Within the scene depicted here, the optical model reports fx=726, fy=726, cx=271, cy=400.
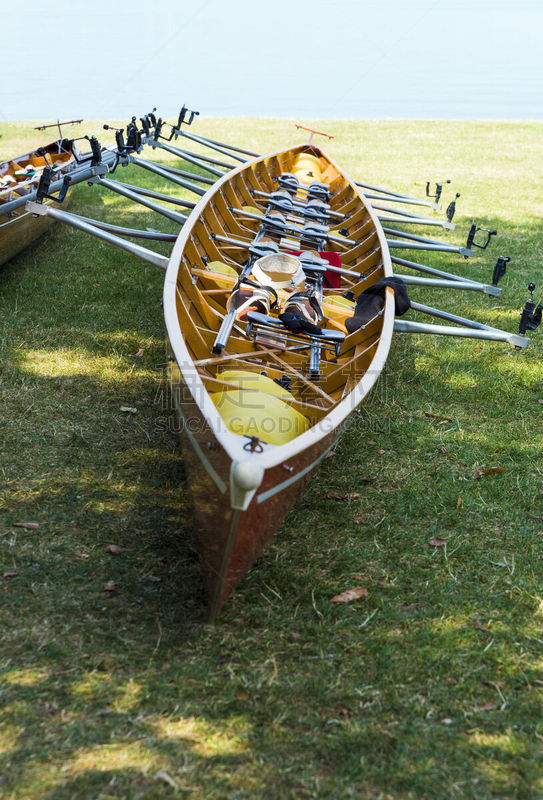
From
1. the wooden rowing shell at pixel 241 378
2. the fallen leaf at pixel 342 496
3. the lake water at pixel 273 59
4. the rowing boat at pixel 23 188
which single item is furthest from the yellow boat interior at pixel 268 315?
the lake water at pixel 273 59

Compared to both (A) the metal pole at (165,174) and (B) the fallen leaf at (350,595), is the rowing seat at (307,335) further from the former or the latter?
(A) the metal pole at (165,174)

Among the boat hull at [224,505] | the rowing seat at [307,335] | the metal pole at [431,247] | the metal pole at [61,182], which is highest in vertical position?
the metal pole at [61,182]

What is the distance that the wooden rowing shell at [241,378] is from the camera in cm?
299

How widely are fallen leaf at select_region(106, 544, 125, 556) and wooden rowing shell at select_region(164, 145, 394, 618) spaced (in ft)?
1.68

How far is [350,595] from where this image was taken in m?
3.50

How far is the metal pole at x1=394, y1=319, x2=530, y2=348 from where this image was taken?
15.9 feet

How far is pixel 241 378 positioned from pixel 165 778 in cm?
217

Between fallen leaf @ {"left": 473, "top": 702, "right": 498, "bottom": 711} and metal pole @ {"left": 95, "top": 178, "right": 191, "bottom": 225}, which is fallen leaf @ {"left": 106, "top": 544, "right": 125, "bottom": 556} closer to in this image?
fallen leaf @ {"left": 473, "top": 702, "right": 498, "bottom": 711}

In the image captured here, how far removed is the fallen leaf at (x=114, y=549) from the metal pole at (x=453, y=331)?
2.31 m

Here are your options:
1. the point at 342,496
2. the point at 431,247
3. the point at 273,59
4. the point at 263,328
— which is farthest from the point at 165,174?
the point at 273,59

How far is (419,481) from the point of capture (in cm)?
449

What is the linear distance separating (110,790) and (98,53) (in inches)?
1430

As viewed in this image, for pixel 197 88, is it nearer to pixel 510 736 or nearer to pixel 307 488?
pixel 307 488

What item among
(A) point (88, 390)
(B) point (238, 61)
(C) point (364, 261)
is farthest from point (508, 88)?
(A) point (88, 390)
